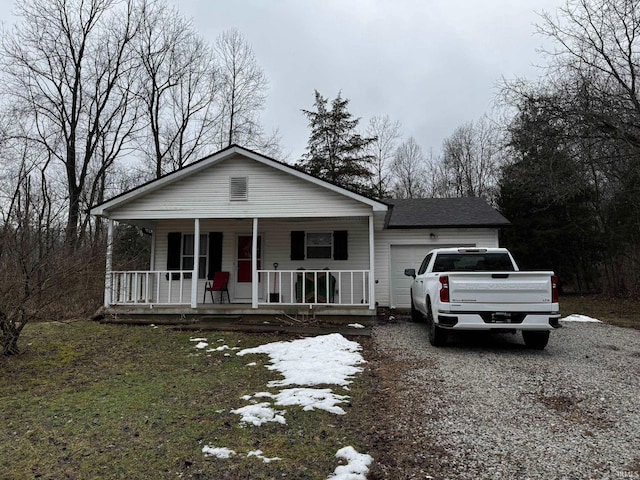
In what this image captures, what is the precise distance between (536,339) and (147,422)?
5.99m

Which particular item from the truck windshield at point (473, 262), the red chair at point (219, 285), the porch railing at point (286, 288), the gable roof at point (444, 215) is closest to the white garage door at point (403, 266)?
the gable roof at point (444, 215)

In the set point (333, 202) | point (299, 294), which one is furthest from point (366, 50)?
point (299, 294)

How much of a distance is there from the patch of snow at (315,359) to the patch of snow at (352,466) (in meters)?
1.82

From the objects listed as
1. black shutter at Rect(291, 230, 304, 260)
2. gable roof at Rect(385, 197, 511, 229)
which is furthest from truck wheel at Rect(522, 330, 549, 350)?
black shutter at Rect(291, 230, 304, 260)

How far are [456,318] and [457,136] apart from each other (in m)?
24.4

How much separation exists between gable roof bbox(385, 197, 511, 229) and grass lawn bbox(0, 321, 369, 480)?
7.06m

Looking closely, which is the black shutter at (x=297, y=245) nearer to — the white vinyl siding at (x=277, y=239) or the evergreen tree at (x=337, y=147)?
the white vinyl siding at (x=277, y=239)

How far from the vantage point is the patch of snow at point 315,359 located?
4.91 m

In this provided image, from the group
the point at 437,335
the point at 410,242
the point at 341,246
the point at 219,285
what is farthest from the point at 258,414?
the point at 410,242

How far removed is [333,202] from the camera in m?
9.62

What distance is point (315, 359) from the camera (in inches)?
231

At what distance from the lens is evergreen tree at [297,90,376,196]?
24.0m

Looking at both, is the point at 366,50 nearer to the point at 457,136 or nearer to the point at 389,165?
the point at 389,165

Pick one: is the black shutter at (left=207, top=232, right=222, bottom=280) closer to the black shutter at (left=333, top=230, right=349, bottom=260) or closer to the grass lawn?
the black shutter at (left=333, top=230, right=349, bottom=260)
